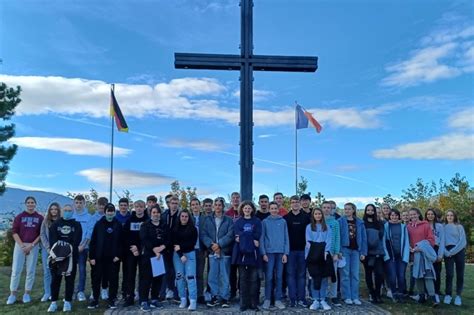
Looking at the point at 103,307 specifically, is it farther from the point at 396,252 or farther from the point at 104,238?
the point at 396,252

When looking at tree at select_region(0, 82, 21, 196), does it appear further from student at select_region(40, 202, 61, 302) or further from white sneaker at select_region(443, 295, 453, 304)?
white sneaker at select_region(443, 295, 453, 304)

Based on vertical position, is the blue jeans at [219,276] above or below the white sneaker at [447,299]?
above

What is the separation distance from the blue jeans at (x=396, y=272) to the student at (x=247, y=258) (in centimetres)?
290

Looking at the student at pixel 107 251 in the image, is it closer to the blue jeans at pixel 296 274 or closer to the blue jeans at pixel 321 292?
the blue jeans at pixel 296 274

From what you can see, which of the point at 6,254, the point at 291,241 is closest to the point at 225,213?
the point at 291,241

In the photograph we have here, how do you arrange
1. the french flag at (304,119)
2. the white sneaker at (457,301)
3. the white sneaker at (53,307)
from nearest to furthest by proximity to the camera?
the white sneaker at (53,307) < the white sneaker at (457,301) < the french flag at (304,119)

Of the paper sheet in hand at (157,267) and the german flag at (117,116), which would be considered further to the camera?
the german flag at (117,116)

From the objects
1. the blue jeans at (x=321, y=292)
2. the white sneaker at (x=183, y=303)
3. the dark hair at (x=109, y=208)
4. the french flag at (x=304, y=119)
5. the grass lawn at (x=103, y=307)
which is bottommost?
the grass lawn at (x=103, y=307)

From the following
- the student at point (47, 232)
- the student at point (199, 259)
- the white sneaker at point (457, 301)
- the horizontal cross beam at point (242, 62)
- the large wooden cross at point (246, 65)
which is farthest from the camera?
the horizontal cross beam at point (242, 62)

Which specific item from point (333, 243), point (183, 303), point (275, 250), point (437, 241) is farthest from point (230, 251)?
point (437, 241)

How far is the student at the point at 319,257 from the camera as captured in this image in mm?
8469

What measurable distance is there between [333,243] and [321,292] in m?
0.95

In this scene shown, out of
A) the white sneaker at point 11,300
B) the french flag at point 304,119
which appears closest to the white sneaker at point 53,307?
the white sneaker at point 11,300

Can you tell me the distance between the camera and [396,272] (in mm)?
9445
